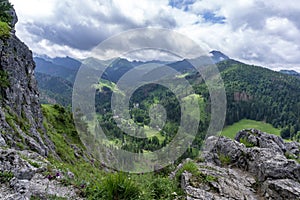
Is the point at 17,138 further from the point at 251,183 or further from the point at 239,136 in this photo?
the point at 239,136

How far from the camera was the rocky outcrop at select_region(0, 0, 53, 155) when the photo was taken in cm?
2008

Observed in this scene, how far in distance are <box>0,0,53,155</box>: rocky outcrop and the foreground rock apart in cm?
777

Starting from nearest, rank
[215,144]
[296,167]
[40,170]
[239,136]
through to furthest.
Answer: [40,170] → [296,167] → [215,144] → [239,136]

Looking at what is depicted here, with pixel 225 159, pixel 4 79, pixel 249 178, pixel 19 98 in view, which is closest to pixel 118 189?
pixel 249 178

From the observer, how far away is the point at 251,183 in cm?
1175

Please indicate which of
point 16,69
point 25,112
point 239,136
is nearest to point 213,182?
point 239,136

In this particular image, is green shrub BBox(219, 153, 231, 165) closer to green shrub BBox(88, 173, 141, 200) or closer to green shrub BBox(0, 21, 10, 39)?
green shrub BBox(88, 173, 141, 200)

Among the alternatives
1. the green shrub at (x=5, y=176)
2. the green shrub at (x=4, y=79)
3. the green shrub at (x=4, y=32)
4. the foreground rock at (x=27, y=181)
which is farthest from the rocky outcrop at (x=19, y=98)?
the green shrub at (x=5, y=176)

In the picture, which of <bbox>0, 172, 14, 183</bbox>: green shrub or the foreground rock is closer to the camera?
the foreground rock

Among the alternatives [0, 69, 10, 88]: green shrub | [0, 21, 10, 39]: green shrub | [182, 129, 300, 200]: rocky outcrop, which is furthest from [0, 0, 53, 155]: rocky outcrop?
[182, 129, 300, 200]: rocky outcrop

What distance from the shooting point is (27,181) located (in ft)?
27.8

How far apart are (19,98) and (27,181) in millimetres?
22804

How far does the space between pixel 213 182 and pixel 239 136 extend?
15017 millimetres

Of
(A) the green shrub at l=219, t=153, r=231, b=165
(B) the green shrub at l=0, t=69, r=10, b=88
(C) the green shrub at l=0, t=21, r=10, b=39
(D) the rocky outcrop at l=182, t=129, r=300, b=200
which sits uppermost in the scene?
(C) the green shrub at l=0, t=21, r=10, b=39
